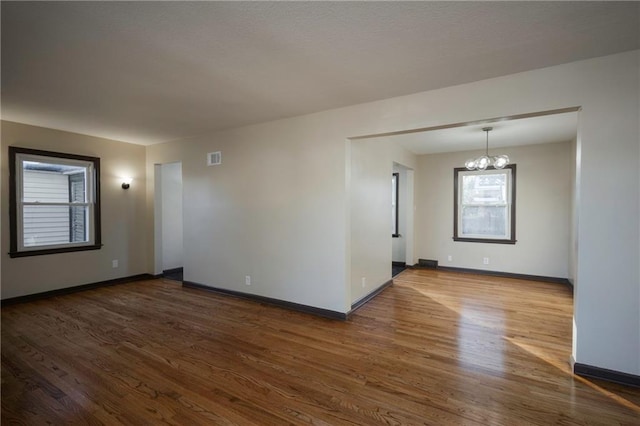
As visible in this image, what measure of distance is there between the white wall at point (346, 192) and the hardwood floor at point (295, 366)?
488 millimetres

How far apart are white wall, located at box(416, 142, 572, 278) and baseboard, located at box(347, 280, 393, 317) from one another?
2144 millimetres

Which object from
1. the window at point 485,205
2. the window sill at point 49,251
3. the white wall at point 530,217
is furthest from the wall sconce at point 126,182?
the window at point 485,205

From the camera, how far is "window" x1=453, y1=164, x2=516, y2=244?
5.73 meters

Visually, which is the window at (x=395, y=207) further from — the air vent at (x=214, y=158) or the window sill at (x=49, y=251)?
the window sill at (x=49, y=251)

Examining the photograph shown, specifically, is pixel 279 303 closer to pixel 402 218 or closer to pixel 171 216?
pixel 171 216

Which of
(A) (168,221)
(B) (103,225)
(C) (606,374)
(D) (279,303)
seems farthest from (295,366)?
(A) (168,221)

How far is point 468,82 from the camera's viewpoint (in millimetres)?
2771

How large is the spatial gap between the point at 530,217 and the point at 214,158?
593cm

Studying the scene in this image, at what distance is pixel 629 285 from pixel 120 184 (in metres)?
6.93

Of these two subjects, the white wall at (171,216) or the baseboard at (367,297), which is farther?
the white wall at (171,216)

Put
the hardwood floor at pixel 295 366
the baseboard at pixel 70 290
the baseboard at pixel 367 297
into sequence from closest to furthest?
the hardwood floor at pixel 295 366 < the baseboard at pixel 367 297 < the baseboard at pixel 70 290

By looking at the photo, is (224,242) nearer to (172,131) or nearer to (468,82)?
(172,131)

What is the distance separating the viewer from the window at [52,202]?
4.14 m

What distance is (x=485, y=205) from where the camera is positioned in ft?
19.6
